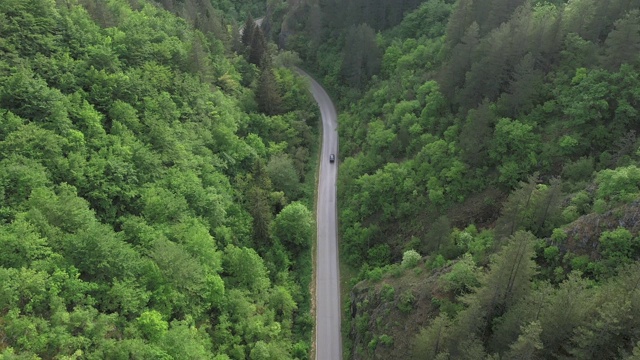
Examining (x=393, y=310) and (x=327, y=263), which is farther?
(x=327, y=263)

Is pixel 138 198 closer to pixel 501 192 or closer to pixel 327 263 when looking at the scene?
pixel 327 263

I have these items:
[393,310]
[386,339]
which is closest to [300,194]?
[393,310]

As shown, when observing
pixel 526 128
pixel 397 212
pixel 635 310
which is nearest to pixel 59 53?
pixel 397 212

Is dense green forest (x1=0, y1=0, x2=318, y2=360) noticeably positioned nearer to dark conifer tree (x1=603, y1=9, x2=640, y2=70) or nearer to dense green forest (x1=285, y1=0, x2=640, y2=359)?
dense green forest (x1=285, y1=0, x2=640, y2=359)

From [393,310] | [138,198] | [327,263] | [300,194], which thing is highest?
[138,198]

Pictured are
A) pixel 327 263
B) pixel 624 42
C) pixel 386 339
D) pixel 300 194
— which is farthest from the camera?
pixel 300 194

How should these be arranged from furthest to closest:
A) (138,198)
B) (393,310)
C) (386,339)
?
(393,310)
(138,198)
(386,339)

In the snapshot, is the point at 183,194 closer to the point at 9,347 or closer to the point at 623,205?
the point at 9,347
